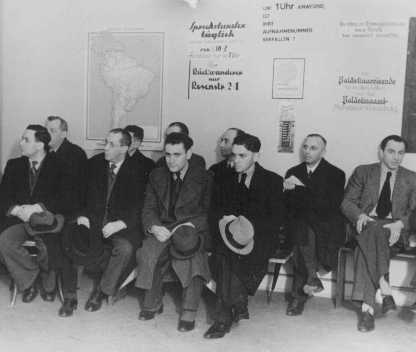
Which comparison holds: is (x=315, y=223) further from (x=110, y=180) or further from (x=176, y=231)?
(x=110, y=180)

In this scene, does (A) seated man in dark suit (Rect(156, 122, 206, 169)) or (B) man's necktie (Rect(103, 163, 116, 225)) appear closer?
(B) man's necktie (Rect(103, 163, 116, 225))

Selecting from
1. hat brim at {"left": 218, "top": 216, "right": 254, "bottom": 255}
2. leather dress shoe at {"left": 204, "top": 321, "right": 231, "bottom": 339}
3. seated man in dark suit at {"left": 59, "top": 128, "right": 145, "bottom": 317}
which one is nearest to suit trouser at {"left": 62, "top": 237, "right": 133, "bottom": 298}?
seated man in dark suit at {"left": 59, "top": 128, "right": 145, "bottom": 317}

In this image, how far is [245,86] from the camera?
5660mm

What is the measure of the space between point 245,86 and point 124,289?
2331 mm

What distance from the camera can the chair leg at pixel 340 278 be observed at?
4.95m

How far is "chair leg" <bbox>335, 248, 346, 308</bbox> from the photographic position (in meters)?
4.95

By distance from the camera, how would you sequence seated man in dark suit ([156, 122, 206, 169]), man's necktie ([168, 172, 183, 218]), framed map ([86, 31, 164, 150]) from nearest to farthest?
man's necktie ([168, 172, 183, 218]), seated man in dark suit ([156, 122, 206, 169]), framed map ([86, 31, 164, 150])

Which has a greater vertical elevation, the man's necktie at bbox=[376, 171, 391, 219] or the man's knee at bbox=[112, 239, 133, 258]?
the man's necktie at bbox=[376, 171, 391, 219]

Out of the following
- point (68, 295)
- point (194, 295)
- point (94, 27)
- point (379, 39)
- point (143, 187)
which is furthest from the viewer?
point (94, 27)

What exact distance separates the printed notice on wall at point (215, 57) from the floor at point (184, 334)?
2.19 meters

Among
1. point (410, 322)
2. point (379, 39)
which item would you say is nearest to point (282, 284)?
point (410, 322)

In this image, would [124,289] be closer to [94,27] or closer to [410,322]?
[410,322]

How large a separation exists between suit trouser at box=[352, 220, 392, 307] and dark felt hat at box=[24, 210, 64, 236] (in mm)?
2482

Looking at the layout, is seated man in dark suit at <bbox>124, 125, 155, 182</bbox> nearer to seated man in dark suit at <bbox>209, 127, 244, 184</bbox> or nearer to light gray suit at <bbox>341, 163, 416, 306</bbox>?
seated man in dark suit at <bbox>209, 127, 244, 184</bbox>
